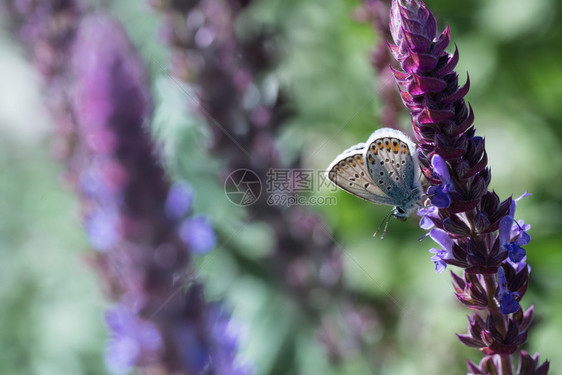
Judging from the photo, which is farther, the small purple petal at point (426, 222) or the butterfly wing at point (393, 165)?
the butterfly wing at point (393, 165)

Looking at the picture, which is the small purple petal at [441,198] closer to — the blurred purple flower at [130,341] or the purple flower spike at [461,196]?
the purple flower spike at [461,196]

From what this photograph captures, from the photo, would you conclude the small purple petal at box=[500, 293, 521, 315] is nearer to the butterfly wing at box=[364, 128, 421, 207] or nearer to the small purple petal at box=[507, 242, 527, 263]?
the small purple petal at box=[507, 242, 527, 263]

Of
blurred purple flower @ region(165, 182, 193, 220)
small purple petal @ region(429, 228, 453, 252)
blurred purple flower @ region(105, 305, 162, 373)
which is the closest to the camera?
small purple petal @ region(429, 228, 453, 252)

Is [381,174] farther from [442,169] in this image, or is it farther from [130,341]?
[130,341]

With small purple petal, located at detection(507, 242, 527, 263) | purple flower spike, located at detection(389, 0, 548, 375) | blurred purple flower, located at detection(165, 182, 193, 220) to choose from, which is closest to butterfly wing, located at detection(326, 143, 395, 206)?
purple flower spike, located at detection(389, 0, 548, 375)

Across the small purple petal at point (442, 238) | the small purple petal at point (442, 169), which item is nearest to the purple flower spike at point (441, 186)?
the small purple petal at point (442, 169)

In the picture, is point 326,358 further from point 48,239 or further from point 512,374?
point 48,239

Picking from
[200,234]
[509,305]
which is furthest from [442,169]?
[200,234]
